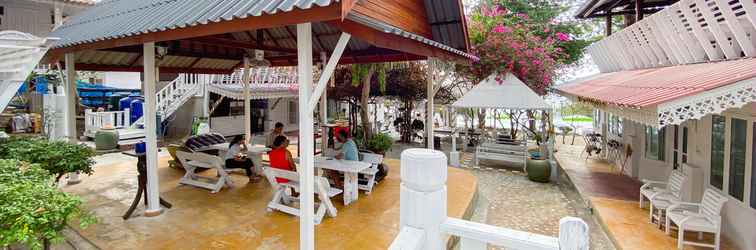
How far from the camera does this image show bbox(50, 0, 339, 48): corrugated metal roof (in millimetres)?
3369

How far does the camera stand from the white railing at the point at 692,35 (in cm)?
518

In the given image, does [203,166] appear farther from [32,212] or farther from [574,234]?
[574,234]

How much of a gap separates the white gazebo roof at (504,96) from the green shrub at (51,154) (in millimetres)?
8209

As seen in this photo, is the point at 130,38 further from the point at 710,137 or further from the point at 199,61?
the point at 710,137

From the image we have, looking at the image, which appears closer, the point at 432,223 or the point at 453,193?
the point at 432,223

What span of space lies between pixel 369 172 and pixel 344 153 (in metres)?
0.52

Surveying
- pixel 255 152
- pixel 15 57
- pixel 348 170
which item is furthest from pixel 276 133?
pixel 15 57

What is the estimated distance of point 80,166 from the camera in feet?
16.5

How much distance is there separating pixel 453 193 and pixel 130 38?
5.22 m

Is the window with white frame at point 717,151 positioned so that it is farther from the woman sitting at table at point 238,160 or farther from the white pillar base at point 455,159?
the woman sitting at table at point 238,160

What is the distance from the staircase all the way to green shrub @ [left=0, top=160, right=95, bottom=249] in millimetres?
1851

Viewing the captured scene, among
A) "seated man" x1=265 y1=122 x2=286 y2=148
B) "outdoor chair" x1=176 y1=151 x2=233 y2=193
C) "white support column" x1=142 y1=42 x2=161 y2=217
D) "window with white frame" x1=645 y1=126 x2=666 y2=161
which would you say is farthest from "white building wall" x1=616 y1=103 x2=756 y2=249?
"white support column" x1=142 y1=42 x2=161 y2=217

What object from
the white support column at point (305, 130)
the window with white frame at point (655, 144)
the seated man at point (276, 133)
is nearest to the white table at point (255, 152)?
the seated man at point (276, 133)

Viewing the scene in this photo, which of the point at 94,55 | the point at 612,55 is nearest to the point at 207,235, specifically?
the point at 94,55
